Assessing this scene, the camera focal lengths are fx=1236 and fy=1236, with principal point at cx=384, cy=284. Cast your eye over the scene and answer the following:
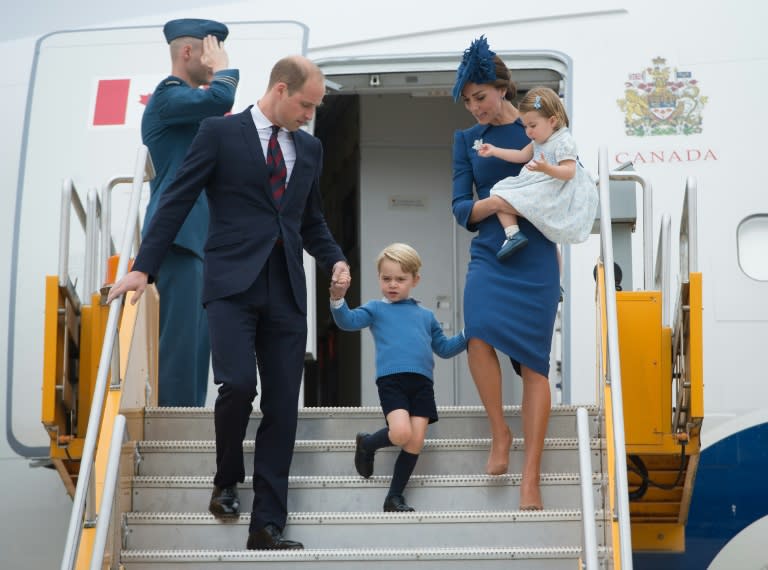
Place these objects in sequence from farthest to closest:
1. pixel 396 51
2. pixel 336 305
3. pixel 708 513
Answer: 1. pixel 396 51
2. pixel 708 513
3. pixel 336 305

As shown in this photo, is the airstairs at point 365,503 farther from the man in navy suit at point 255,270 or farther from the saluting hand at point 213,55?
the saluting hand at point 213,55

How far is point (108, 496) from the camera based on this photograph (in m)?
3.86

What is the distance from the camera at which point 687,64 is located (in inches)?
248

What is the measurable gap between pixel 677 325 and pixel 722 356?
2.63 ft

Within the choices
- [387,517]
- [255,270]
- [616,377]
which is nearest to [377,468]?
[387,517]

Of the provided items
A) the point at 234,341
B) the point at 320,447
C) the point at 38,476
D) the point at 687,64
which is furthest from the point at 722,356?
the point at 38,476

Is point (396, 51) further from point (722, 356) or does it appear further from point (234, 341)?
point (234, 341)

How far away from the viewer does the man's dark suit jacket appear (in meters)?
4.20

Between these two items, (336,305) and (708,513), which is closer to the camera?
(336,305)

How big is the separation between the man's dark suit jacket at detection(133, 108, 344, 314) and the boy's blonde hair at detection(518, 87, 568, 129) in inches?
33.5

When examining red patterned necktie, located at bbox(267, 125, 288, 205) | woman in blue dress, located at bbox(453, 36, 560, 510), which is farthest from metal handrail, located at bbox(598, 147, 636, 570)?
red patterned necktie, located at bbox(267, 125, 288, 205)

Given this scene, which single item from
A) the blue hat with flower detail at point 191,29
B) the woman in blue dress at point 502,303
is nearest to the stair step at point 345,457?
the woman in blue dress at point 502,303

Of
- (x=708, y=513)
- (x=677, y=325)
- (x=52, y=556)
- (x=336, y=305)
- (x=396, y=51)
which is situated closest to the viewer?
(x=336, y=305)

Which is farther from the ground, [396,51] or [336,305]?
[396,51]
